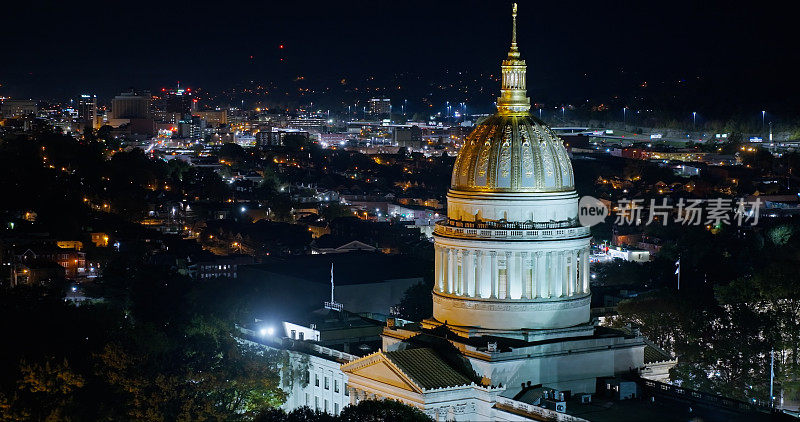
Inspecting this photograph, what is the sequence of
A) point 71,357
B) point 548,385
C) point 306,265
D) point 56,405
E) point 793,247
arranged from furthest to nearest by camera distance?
point 793,247, point 306,265, point 71,357, point 56,405, point 548,385

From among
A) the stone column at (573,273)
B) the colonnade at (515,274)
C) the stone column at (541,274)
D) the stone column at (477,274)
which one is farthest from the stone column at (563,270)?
the stone column at (477,274)

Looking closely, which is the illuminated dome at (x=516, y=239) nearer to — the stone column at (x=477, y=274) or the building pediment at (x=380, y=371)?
the stone column at (x=477, y=274)

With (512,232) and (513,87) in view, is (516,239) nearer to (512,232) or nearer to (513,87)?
(512,232)

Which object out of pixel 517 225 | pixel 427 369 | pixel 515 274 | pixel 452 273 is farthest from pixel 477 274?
pixel 427 369

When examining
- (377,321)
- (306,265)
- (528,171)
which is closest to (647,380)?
(528,171)

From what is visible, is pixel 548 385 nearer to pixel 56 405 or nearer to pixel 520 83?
pixel 520 83
